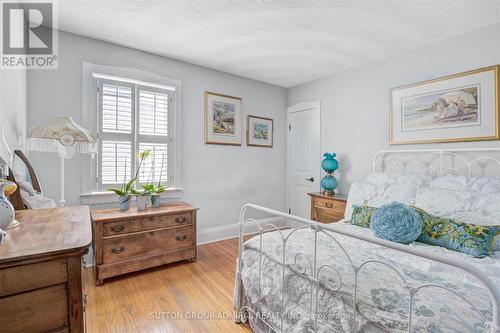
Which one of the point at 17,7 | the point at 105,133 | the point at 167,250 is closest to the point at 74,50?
Answer: the point at 17,7

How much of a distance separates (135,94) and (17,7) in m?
1.15

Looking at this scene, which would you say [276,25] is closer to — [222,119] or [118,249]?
[222,119]

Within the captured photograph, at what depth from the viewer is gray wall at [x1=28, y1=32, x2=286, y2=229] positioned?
2.44 metres

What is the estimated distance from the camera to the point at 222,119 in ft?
11.7

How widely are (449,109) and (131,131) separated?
3.51 metres

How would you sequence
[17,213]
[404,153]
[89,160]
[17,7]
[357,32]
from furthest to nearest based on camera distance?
[404,153], [89,160], [357,32], [17,7], [17,213]

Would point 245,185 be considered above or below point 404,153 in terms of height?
below

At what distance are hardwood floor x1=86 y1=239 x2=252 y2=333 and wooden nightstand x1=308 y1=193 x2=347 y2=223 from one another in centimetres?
129

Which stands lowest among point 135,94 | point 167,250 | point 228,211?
point 167,250

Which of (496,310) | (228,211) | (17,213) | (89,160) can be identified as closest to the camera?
(496,310)

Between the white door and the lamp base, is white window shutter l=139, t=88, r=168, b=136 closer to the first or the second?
the lamp base

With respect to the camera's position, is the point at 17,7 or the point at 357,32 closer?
the point at 17,7

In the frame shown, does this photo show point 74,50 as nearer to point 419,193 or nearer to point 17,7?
point 17,7

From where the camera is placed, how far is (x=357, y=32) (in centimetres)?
241
